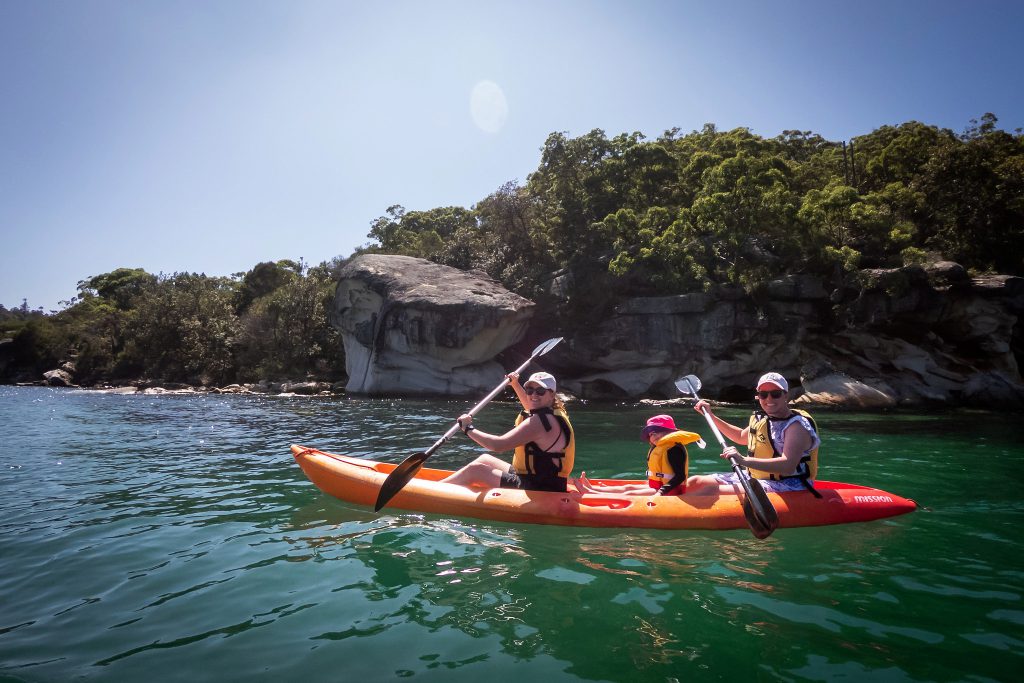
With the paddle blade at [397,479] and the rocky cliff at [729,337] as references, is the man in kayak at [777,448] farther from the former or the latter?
the rocky cliff at [729,337]

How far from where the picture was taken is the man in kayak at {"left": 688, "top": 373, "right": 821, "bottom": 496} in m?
A: 5.03

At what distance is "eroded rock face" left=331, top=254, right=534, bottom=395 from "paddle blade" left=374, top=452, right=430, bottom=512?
Answer: 1742 centimetres

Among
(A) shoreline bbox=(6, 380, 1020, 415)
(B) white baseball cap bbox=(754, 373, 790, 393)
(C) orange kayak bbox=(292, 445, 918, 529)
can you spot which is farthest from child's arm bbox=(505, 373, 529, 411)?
(A) shoreline bbox=(6, 380, 1020, 415)

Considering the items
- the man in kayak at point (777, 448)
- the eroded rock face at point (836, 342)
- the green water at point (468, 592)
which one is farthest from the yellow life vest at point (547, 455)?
the eroded rock face at point (836, 342)

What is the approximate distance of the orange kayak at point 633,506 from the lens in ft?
16.8

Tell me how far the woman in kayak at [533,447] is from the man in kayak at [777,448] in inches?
→ 51.9

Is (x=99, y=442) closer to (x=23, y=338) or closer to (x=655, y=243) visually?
(x=655, y=243)

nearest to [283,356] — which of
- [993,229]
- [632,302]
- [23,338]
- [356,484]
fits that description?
[632,302]

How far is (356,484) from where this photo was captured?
6.04 metres

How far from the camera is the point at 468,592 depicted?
12.4ft

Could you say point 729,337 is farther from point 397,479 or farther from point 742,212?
point 397,479

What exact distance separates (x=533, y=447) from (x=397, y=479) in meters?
1.41

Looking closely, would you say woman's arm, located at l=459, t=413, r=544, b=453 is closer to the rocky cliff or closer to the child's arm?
the child's arm

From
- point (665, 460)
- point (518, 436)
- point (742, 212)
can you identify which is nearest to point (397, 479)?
point (518, 436)
